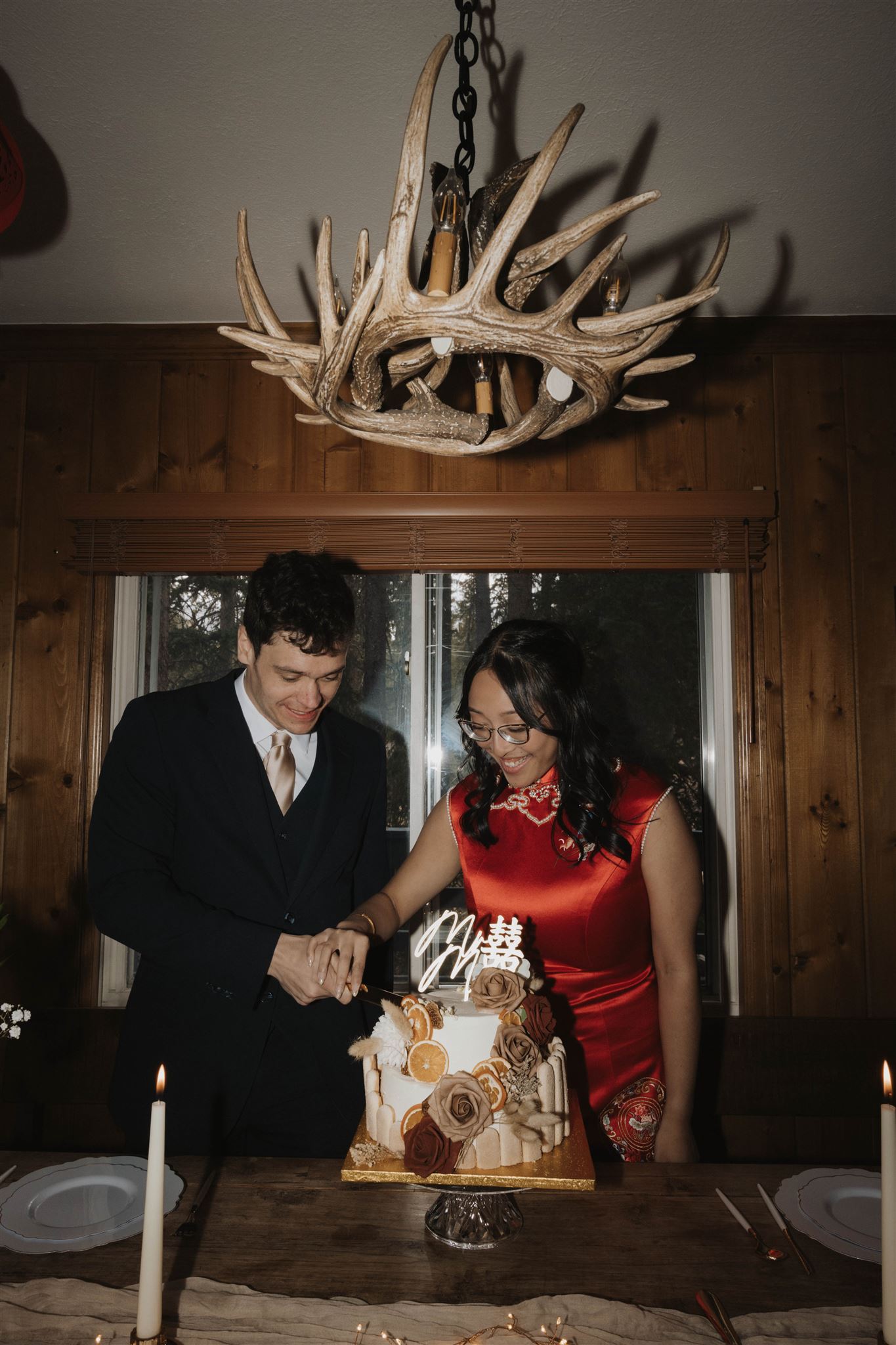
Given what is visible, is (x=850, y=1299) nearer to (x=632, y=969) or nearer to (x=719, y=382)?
(x=632, y=969)

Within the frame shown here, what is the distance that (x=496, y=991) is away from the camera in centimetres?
144

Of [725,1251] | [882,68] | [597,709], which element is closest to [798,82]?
[882,68]

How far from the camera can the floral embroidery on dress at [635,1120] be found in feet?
6.49

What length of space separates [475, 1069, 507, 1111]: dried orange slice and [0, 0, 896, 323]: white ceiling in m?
2.12

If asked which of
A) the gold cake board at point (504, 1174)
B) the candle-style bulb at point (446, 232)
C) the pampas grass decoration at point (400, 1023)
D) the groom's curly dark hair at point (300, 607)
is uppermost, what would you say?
the candle-style bulb at point (446, 232)

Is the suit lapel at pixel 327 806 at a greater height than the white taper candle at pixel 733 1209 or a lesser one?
greater

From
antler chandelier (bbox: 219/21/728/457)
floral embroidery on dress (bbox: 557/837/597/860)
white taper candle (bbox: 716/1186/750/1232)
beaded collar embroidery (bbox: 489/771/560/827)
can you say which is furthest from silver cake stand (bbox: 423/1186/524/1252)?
antler chandelier (bbox: 219/21/728/457)

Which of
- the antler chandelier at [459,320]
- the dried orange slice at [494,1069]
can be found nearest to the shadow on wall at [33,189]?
the antler chandelier at [459,320]

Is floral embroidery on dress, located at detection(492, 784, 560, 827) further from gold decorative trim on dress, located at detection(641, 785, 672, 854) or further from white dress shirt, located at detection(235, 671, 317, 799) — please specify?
white dress shirt, located at detection(235, 671, 317, 799)

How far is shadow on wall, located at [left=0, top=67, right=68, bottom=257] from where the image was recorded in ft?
7.30

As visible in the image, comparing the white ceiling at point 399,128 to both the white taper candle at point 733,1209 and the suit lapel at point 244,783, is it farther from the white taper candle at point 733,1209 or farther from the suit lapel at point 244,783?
the white taper candle at point 733,1209

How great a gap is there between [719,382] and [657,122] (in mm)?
1152

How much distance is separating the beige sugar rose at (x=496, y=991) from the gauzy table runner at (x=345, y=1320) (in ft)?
1.29

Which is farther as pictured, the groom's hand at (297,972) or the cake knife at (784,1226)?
the groom's hand at (297,972)
